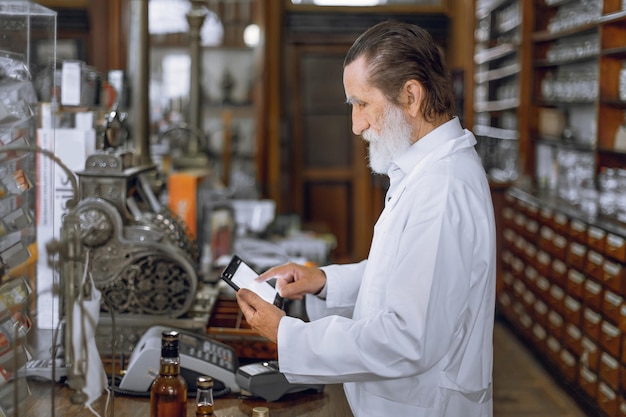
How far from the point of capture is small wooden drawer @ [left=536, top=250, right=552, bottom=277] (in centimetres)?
576

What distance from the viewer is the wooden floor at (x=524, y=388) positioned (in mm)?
4984

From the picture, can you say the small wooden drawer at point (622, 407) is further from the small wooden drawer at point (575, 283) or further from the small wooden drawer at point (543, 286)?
the small wooden drawer at point (543, 286)

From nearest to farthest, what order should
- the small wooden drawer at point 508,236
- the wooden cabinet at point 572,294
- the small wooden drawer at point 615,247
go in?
the small wooden drawer at point 615,247
the wooden cabinet at point 572,294
the small wooden drawer at point 508,236

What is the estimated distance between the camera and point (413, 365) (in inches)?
69.9

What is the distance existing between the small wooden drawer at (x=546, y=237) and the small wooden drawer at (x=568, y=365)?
740mm

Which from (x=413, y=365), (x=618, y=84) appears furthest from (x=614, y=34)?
(x=413, y=365)

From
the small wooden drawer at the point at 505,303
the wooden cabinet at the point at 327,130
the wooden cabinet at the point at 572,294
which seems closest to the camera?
the wooden cabinet at the point at 572,294

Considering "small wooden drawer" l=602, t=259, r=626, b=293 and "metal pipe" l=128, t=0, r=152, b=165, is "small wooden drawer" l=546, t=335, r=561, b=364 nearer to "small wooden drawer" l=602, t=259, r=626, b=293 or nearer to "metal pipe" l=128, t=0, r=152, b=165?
"small wooden drawer" l=602, t=259, r=626, b=293

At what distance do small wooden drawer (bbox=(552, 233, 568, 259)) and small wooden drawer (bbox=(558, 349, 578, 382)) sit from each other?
1.90ft

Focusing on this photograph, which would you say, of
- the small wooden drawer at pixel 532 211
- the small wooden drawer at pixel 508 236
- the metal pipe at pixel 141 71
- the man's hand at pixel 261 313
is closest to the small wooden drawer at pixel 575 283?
the small wooden drawer at pixel 532 211

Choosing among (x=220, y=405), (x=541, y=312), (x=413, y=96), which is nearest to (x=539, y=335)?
(x=541, y=312)

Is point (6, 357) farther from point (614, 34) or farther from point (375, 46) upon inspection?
point (614, 34)

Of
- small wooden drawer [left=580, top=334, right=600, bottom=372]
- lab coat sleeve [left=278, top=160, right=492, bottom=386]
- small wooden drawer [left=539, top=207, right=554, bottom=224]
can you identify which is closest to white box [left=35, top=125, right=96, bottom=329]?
lab coat sleeve [left=278, top=160, right=492, bottom=386]

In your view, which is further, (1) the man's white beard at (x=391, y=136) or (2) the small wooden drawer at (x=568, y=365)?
(2) the small wooden drawer at (x=568, y=365)
